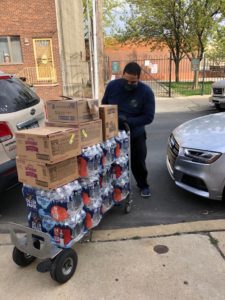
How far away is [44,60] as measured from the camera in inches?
642

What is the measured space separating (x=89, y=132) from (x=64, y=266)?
117 centimetres

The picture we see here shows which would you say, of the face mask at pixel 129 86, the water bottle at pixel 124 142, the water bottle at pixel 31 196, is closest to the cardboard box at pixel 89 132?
the water bottle at pixel 124 142

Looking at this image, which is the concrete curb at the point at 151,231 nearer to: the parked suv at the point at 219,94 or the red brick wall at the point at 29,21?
the parked suv at the point at 219,94

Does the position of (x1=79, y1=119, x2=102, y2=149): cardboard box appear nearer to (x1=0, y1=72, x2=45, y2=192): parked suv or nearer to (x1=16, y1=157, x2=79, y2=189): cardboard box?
(x1=16, y1=157, x2=79, y2=189): cardboard box

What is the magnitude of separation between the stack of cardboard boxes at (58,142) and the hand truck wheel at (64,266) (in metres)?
0.58

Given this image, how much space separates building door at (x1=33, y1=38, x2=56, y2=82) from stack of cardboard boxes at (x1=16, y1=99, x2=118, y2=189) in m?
14.2

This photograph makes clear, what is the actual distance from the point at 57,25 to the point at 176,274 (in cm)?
1527

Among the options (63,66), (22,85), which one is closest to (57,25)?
(63,66)

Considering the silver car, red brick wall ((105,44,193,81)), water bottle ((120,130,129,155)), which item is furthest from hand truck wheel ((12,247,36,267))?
red brick wall ((105,44,193,81))

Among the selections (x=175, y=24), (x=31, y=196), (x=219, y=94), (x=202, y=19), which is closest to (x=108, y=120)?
(x=31, y=196)

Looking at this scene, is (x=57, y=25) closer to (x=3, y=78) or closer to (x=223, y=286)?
(x=3, y=78)

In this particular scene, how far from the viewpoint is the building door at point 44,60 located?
16078 mm

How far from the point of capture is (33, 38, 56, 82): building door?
1608 cm

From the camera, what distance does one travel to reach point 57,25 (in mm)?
15688
